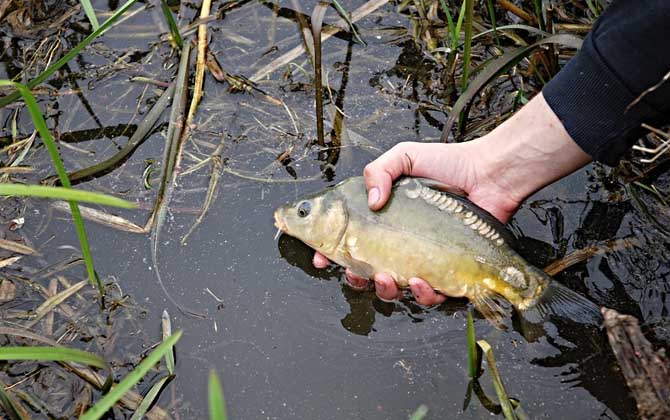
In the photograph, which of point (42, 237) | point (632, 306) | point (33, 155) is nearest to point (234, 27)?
point (33, 155)

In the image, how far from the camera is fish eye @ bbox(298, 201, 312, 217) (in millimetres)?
3320

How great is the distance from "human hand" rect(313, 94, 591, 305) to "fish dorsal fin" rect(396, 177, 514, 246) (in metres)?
0.12

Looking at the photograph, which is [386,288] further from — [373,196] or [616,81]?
[616,81]

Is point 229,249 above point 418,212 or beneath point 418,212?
beneath

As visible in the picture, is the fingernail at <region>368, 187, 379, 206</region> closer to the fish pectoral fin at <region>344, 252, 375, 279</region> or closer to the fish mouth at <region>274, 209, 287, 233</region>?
the fish pectoral fin at <region>344, 252, 375, 279</region>

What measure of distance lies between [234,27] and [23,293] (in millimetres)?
1964

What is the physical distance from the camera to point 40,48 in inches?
174

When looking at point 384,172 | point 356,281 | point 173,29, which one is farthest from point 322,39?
point 356,281

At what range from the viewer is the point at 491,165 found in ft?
11.3

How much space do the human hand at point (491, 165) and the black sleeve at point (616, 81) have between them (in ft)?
0.31

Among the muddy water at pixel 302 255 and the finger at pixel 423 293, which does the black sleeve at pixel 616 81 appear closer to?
the muddy water at pixel 302 255

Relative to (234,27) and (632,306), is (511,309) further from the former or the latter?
(234,27)

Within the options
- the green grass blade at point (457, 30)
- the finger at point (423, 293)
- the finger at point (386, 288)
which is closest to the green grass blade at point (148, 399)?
the finger at point (386, 288)

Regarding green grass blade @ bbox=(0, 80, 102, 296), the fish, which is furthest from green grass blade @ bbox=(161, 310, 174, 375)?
the fish
